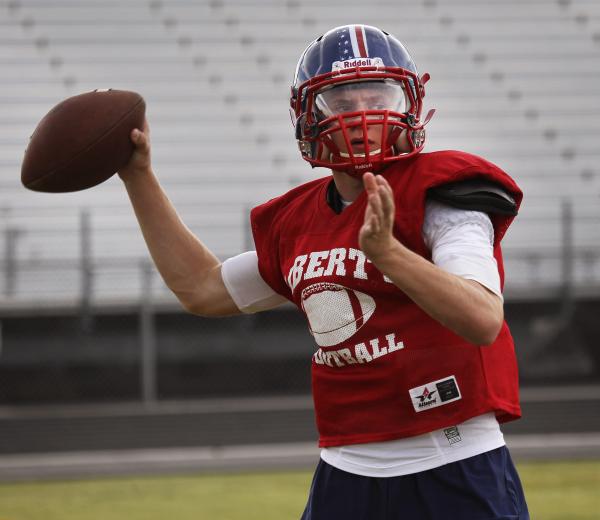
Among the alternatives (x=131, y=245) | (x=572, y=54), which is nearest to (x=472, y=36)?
A: (x=572, y=54)

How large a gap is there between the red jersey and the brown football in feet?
1.67

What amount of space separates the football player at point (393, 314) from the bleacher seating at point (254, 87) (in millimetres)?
8228

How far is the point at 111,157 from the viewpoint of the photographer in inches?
81.6

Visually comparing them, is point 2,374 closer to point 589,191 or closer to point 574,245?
point 574,245

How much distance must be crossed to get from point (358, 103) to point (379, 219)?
0.42 m

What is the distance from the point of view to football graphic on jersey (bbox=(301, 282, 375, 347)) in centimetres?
175

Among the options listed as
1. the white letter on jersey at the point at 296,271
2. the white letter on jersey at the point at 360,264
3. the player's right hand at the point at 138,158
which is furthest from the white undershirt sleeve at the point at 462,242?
the player's right hand at the point at 138,158

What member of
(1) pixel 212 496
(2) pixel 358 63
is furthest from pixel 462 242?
(1) pixel 212 496

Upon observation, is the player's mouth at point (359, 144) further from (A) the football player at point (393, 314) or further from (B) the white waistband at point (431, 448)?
(B) the white waistband at point (431, 448)

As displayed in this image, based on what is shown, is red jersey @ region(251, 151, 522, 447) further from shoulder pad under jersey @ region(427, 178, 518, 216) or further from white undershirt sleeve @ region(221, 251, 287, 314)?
white undershirt sleeve @ region(221, 251, 287, 314)

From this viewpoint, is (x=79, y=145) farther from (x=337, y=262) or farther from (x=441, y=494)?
(x=441, y=494)

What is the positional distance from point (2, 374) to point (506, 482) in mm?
7975

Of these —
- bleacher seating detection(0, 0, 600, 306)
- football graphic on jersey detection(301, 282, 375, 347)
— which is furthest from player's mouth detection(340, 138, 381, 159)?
bleacher seating detection(0, 0, 600, 306)

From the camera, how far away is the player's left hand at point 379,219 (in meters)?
1.46
